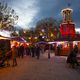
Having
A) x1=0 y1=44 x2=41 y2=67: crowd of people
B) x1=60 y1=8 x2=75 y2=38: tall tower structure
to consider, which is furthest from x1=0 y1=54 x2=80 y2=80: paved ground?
x1=60 y1=8 x2=75 y2=38: tall tower structure

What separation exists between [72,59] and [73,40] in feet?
79.9

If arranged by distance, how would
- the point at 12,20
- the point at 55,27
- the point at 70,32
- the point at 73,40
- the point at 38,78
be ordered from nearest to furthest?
the point at 38,78, the point at 73,40, the point at 70,32, the point at 12,20, the point at 55,27

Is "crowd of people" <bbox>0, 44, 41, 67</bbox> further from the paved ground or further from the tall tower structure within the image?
the tall tower structure

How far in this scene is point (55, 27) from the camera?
10894 centimetres

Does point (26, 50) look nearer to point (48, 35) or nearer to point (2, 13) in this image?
point (2, 13)

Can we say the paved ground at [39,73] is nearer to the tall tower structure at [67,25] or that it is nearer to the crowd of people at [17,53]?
the crowd of people at [17,53]

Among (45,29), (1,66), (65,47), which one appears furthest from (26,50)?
(45,29)

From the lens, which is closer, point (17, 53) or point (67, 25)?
point (17, 53)

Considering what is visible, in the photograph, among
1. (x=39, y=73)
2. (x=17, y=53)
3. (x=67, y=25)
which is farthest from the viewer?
(x=67, y=25)

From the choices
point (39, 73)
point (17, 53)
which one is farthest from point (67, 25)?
point (39, 73)

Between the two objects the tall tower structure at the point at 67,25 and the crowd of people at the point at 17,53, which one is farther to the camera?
the tall tower structure at the point at 67,25

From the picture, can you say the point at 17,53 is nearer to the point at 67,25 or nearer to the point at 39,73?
the point at 39,73

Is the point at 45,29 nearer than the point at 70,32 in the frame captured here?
No

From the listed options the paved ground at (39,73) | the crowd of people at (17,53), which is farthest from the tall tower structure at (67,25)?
the paved ground at (39,73)
